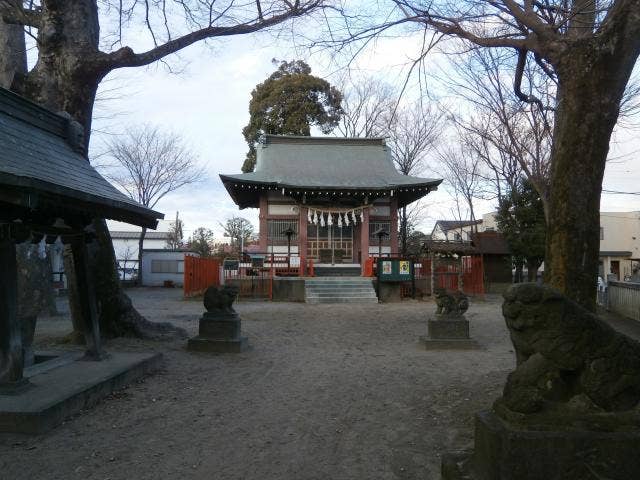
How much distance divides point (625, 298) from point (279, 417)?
12.3 meters

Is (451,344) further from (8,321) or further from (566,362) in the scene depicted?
(8,321)

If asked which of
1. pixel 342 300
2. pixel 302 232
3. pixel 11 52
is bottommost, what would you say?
pixel 342 300

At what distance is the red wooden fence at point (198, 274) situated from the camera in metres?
19.3

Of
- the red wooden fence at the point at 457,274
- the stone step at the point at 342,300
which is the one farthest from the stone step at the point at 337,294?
the red wooden fence at the point at 457,274

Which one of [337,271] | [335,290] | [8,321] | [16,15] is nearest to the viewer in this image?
[8,321]

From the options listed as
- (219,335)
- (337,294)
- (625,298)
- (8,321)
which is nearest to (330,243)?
(337,294)

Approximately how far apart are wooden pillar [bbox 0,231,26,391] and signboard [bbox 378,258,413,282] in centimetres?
1505

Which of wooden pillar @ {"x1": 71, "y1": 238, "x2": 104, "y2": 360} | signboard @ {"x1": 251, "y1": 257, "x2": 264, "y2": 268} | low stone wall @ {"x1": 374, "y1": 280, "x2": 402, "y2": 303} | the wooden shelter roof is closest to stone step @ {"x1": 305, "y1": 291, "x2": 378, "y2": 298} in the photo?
low stone wall @ {"x1": 374, "y1": 280, "x2": 402, "y2": 303}

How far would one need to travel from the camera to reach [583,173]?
4.63 meters

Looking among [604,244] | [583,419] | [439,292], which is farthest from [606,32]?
[604,244]

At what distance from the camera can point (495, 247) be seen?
33.8 meters

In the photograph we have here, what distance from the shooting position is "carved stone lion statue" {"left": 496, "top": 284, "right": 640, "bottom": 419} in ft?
9.91

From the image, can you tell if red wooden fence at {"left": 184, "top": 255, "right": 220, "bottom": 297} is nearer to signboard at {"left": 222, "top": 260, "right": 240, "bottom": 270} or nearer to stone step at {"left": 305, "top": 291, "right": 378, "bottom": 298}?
signboard at {"left": 222, "top": 260, "right": 240, "bottom": 270}

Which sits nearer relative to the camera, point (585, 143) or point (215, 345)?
point (585, 143)
